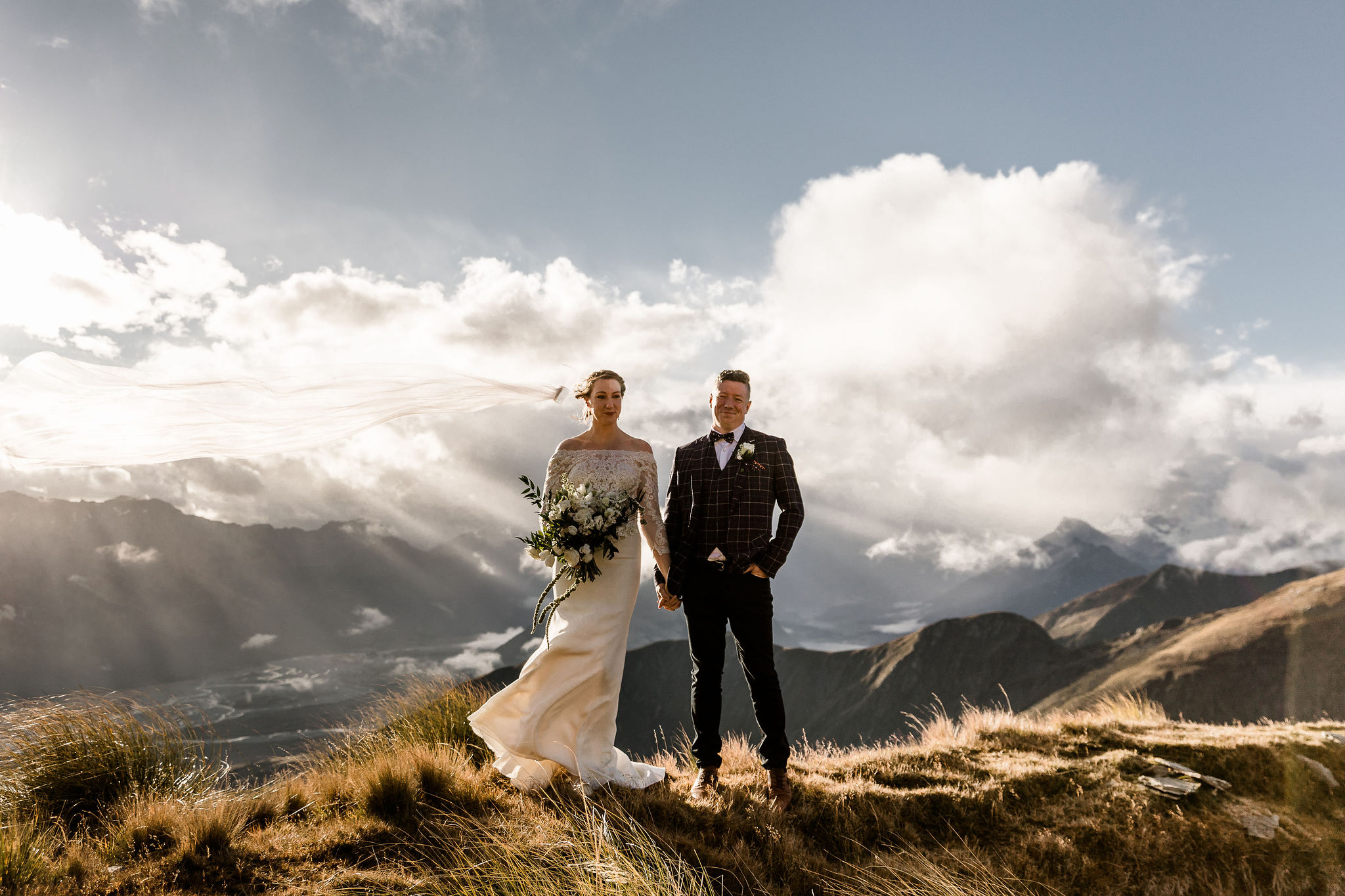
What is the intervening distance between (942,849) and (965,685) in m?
187

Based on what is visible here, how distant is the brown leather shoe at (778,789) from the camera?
568 centimetres

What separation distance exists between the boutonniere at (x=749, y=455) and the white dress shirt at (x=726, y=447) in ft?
0.26

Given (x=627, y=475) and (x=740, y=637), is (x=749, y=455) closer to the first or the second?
(x=627, y=475)

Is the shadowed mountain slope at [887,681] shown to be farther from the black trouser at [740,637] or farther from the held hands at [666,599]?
the held hands at [666,599]

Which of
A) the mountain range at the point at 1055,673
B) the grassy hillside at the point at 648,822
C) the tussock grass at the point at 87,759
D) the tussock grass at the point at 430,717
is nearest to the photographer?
the grassy hillside at the point at 648,822

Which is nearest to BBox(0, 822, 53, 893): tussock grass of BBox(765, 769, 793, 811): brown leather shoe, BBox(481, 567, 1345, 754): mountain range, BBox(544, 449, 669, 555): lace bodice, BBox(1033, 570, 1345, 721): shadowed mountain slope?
BBox(544, 449, 669, 555): lace bodice

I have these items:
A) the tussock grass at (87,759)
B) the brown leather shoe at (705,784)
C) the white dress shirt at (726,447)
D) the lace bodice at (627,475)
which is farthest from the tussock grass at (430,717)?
the white dress shirt at (726,447)

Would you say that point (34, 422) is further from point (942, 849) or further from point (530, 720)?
point (942, 849)

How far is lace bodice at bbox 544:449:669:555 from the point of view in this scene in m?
5.98

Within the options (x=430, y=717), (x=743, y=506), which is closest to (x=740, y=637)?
(x=743, y=506)

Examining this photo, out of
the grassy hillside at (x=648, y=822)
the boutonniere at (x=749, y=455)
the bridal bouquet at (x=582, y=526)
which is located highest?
the boutonniere at (x=749, y=455)

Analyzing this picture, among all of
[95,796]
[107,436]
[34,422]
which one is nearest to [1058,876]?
[95,796]

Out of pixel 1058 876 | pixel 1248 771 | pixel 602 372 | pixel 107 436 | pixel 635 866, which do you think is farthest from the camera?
pixel 1248 771

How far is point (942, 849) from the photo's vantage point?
5.39 meters
